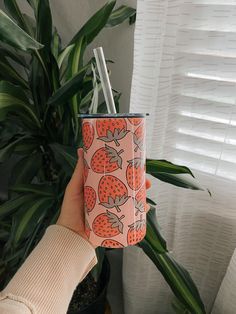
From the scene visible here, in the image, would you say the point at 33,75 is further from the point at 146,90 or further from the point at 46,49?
the point at 146,90

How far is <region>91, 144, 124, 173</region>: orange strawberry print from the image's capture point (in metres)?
0.42

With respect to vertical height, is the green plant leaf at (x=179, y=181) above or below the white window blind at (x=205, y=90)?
below

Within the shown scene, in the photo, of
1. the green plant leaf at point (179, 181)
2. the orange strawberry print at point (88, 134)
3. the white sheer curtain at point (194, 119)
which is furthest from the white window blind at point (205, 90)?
the orange strawberry print at point (88, 134)

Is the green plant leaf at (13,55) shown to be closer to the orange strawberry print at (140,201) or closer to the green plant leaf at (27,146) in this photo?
the green plant leaf at (27,146)

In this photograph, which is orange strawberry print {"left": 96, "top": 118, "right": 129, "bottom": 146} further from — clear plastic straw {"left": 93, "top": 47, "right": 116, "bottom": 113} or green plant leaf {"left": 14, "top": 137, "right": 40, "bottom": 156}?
green plant leaf {"left": 14, "top": 137, "right": 40, "bottom": 156}

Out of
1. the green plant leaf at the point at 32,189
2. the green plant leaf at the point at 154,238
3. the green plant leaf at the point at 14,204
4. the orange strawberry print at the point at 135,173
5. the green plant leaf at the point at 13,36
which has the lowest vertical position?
the green plant leaf at the point at 154,238

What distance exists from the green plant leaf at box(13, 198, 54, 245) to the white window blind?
36 cm

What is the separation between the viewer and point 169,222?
2.76ft

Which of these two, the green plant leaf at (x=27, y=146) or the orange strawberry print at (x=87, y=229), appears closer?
the orange strawberry print at (x=87, y=229)

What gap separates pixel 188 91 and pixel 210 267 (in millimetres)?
543

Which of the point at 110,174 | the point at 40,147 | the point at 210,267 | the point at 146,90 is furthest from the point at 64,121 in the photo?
the point at 210,267

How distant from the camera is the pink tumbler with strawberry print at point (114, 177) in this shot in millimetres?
415

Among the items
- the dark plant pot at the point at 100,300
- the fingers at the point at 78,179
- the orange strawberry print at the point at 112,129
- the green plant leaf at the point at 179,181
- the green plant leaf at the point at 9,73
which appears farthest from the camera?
the dark plant pot at the point at 100,300

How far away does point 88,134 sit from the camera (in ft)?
1.41
